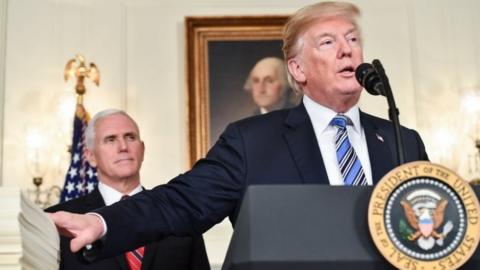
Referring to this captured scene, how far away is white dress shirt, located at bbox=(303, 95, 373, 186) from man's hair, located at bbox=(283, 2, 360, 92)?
201 millimetres

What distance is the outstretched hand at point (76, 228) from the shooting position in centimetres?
206

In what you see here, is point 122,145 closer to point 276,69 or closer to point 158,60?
point 158,60

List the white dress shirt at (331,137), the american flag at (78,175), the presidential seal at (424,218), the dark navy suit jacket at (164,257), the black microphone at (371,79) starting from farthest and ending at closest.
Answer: the american flag at (78,175) < the dark navy suit jacket at (164,257) < the white dress shirt at (331,137) < the black microphone at (371,79) < the presidential seal at (424,218)

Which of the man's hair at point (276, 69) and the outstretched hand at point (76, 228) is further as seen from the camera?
the man's hair at point (276, 69)

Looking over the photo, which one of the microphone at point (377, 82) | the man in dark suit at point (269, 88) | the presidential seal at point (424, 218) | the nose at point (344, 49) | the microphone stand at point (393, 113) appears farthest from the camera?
the man in dark suit at point (269, 88)

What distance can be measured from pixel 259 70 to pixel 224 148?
464cm

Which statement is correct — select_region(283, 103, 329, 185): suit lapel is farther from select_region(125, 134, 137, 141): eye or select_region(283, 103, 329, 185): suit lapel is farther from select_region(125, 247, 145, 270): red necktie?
select_region(125, 134, 137, 141): eye

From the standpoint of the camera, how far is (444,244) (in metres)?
1.63

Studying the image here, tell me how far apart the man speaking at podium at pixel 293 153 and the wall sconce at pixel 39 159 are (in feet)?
13.2

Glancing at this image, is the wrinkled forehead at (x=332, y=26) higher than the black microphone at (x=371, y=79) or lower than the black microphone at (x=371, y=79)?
higher

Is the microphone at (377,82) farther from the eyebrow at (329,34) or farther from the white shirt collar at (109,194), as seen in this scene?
the white shirt collar at (109,194)

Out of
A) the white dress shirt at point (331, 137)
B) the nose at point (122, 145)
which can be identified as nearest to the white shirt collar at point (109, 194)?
the nose at point (122, 145)

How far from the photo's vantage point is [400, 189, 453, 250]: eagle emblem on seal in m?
1.63

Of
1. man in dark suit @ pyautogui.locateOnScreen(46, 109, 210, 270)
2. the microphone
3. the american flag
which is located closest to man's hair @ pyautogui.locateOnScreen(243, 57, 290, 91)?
the american flag
